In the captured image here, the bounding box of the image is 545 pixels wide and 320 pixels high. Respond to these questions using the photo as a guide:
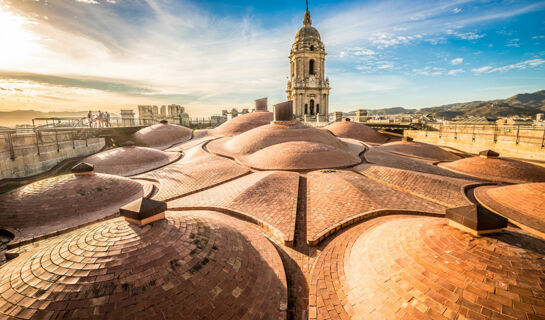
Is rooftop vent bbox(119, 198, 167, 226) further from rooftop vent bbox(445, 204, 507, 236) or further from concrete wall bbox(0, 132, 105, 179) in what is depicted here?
concrete wall bbox(0, 132, 105, 179)

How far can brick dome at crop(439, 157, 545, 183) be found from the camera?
45.2ft

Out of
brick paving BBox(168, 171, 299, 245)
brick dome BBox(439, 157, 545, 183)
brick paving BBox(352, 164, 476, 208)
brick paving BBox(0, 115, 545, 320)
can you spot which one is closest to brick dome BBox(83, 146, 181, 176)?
brick paving BBox(168, 171, 299, 245)

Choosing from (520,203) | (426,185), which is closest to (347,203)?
(426,185)

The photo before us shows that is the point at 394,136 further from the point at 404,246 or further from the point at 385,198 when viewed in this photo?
the point at 404,246

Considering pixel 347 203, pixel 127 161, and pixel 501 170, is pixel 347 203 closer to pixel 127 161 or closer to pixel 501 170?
pixel 501 170

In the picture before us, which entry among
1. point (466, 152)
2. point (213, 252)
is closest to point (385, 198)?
point (213, 252)

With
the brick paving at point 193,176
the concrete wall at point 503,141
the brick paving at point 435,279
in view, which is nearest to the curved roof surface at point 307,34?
the concrete wall at point 503,141

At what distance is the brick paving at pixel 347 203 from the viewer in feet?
27.3

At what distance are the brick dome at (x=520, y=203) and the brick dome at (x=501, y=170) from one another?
160 inches

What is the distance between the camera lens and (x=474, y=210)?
506cm

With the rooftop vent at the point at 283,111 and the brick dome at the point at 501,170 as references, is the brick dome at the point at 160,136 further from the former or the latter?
the brick dome at the point at 501,170

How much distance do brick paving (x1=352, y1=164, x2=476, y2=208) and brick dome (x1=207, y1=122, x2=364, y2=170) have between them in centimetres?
265

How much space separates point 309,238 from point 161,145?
25.6m

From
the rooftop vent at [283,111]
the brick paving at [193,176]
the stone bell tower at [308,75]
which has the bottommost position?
the brick paving at [193,176]
